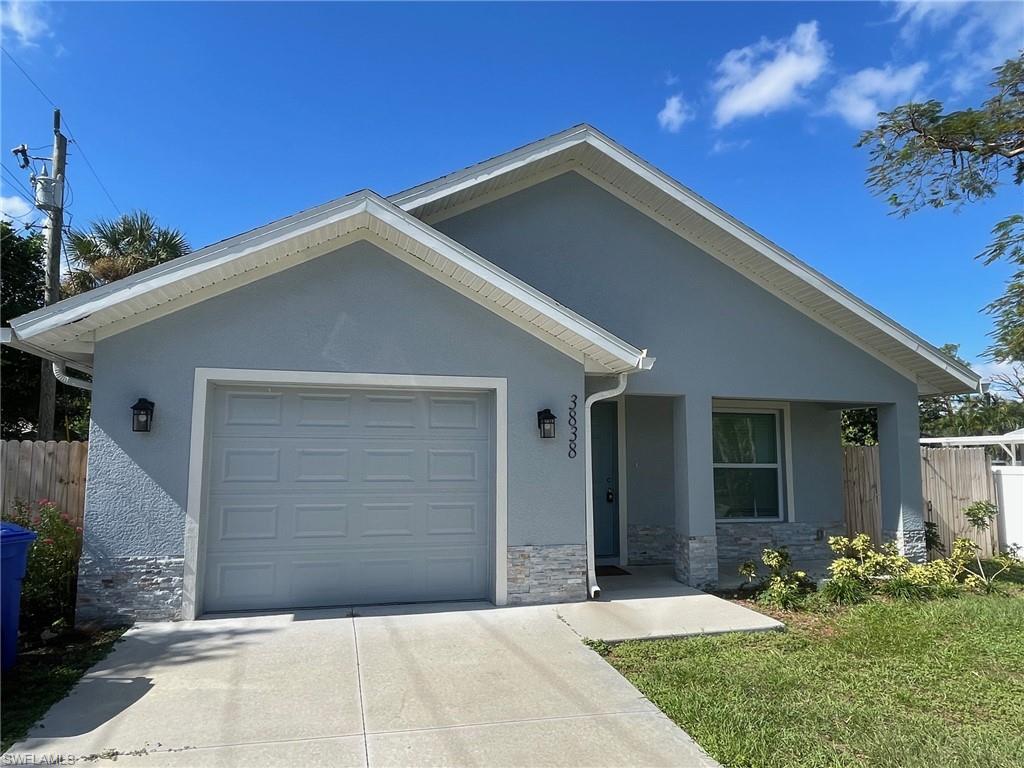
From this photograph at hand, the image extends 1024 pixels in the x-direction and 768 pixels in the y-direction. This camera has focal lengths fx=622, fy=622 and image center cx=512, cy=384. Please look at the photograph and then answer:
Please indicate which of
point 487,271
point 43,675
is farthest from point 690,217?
point 43,675

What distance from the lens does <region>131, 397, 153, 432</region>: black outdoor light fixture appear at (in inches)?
237

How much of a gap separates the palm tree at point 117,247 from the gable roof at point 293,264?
9.80 metres

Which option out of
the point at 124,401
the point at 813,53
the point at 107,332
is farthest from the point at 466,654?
the point at 813,53

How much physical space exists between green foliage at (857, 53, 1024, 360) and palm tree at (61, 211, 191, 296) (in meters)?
15.3

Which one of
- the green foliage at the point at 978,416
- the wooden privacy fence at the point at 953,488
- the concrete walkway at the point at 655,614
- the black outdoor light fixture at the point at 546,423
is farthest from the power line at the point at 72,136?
the green foliage at the point at 978,416

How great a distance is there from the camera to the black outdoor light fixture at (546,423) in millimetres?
6906

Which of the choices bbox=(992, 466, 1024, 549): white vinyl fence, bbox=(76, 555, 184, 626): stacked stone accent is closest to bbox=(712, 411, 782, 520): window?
bbox=(992, 466, 1024, 549): white vinyl fence

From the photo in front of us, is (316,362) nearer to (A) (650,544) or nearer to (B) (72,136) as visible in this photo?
(A) (650,544)

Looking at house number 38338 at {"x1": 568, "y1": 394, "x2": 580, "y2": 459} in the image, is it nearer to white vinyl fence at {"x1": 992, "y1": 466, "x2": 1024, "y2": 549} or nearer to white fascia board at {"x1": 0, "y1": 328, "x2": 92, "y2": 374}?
white fascia board at {"x1": 0, "y1": 328, "x2": 92, "y2": 374}

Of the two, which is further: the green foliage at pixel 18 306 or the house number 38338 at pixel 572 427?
the green foliage at pixel 18 306

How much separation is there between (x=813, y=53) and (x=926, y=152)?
2.44 m

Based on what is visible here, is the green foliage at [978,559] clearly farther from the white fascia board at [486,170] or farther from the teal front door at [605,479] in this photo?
the white fascia board at [486,170]

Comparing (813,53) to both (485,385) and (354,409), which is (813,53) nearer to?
(485,385)

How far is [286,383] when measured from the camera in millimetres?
6488
